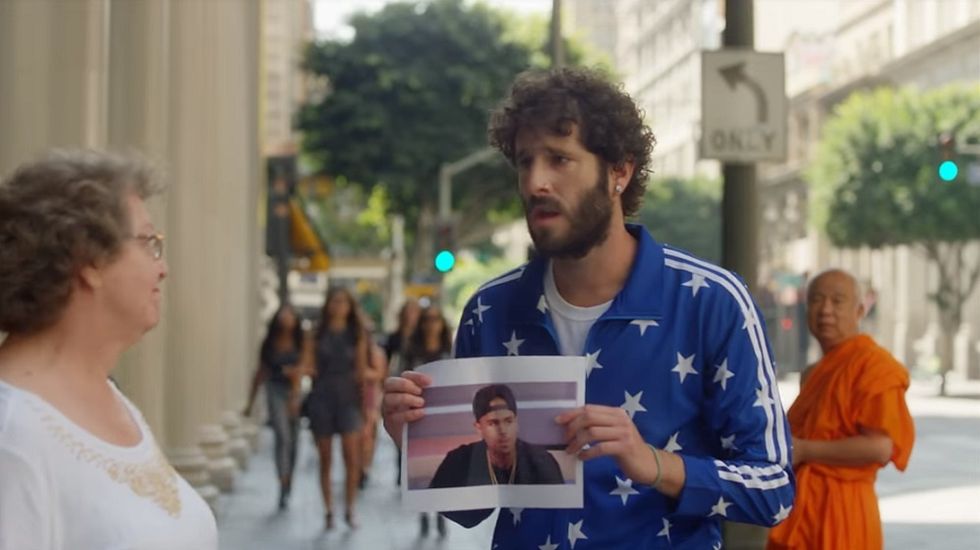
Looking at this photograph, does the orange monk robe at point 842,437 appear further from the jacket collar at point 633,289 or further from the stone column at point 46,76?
the stone column at point 46,76

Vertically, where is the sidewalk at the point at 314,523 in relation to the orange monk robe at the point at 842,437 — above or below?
below

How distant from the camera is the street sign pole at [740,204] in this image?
32.0 feet

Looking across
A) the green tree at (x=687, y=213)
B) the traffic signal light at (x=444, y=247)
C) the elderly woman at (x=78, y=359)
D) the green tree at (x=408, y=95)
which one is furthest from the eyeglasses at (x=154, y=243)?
the green tree at (x=687, y=213)

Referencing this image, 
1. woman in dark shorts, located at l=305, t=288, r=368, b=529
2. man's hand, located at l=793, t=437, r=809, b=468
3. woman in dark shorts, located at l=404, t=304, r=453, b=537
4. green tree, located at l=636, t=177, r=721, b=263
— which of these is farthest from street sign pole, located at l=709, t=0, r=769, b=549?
green tree, located at l=636, t=177, r=721, b=263

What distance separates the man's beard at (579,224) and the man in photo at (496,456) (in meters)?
0.30

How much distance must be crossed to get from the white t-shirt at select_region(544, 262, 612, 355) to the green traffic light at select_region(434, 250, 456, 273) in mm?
28761

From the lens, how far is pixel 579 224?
3615 millimetres

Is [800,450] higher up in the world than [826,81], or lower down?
lower down

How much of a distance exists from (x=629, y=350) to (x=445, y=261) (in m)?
29.1

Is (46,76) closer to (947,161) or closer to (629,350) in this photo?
(629,350)

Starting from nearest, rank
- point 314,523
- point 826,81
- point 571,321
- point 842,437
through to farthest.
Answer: point 571,321
point 842,437
point 314,523
point 826,81

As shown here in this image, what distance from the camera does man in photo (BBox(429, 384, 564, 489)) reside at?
11.3ft

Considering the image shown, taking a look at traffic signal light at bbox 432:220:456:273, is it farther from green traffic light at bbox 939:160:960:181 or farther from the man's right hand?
the man's right hand

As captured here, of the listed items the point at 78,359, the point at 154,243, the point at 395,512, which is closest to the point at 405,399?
the point at 154,243
